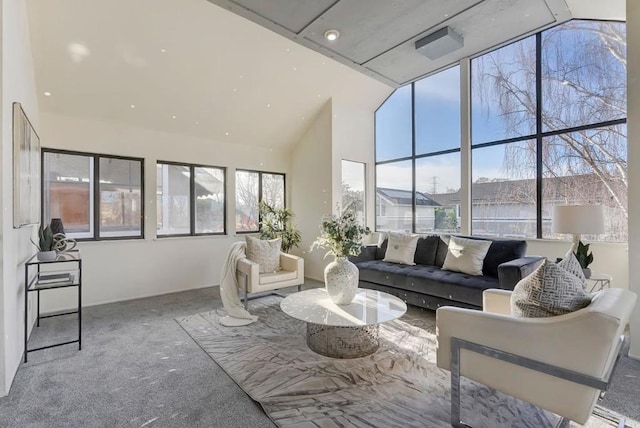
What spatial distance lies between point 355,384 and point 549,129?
398cm

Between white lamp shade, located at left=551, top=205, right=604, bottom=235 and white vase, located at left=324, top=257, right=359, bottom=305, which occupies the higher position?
white lamp shade, located at left=551, top=205, right=604, bottom=235

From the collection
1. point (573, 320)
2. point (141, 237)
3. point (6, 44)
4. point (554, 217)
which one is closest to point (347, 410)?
point (573, 320)

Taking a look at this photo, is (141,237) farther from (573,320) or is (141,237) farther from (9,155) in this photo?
(573,320)

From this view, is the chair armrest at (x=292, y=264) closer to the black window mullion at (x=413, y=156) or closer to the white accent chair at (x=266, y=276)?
the white accent chair at (x=266, y=276)

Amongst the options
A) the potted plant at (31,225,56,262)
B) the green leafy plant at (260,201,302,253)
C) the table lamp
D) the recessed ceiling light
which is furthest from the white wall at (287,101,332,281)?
the potted plant at (31,225,56,262)

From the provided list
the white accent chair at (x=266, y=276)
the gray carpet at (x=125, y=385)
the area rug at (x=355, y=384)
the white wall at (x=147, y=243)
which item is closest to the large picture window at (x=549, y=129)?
the area rug at (x=355, y=384)

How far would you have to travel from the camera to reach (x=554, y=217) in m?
3.22

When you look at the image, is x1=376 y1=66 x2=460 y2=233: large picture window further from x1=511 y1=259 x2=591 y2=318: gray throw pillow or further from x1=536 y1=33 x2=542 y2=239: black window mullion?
x1=511 y1=259 x2=591 y2=318: gray throw pillow

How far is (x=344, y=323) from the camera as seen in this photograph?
2.44 metres

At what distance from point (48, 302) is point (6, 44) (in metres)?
3.04

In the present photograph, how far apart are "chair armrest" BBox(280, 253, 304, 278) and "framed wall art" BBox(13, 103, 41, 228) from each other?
274cm

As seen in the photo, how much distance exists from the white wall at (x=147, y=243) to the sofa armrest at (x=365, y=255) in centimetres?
227

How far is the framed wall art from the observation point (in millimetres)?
2398

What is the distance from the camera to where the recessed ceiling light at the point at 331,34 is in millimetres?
3417
